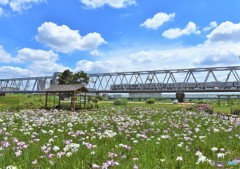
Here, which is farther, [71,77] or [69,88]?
[71,77]

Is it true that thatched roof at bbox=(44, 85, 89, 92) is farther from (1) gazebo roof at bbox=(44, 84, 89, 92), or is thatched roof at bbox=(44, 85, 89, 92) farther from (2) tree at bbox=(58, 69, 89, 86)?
(2) tree at bbox=(58, 69, 89, 86)

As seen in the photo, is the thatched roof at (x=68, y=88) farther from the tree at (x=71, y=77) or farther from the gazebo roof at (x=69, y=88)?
the tree at (x=71, y=77)

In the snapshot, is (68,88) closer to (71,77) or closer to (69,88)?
(69,88)

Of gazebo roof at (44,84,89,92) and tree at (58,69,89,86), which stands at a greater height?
tree at (58,69,89,86)

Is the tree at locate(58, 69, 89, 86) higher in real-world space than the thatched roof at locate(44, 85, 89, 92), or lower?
higher

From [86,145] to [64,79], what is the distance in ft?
190

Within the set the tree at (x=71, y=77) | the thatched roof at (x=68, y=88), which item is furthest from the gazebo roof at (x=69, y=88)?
the tree at (x=71, y=77)

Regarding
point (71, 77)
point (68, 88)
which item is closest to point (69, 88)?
point (68, 88)

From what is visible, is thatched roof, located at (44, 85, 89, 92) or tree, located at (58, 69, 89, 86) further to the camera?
tree, located at (58, 69, 89, 86)

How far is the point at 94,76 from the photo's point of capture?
103 metres

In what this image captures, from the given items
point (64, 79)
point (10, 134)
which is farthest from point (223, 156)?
point (64, 79)

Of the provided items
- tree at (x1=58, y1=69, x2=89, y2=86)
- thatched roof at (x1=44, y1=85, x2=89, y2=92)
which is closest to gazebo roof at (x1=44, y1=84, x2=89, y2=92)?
thatched roof at (x1=44, y1=85, x2=89, y2=92)

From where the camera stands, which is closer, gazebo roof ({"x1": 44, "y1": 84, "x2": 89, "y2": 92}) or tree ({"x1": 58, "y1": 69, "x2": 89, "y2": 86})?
gazebo roof ({"x1": 44, "y1": 84, "x2": 89, "y2": 92})

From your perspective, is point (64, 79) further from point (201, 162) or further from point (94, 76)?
point (201, 162)
